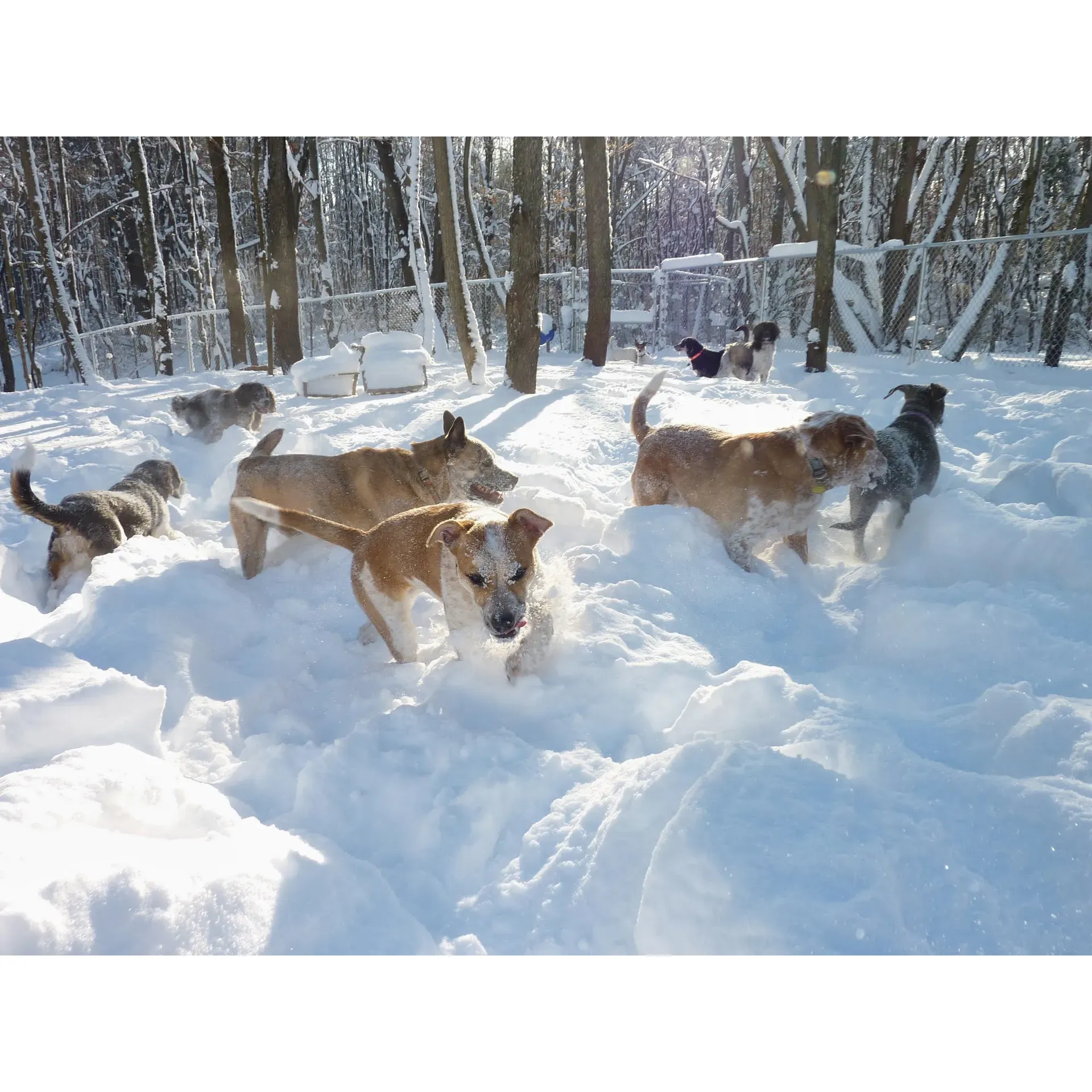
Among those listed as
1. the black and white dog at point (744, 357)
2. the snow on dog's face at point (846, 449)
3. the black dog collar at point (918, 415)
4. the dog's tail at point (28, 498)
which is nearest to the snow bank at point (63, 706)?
the dog's tail at point (28, 498)

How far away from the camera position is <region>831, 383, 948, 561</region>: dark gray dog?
4.80 meters

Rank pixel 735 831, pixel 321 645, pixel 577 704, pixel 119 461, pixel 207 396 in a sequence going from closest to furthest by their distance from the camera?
pixel 735 831 < pixel 577 704 < pixel 321 645 < pixel 119 461 < pixel 207 396

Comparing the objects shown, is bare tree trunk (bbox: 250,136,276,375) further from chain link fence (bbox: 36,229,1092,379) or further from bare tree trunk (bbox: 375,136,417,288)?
bare tree trunk (bbox: 375,136,417,288)

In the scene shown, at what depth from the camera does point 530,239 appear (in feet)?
32.2

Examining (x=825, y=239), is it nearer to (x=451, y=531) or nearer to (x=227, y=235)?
(x=451, y=531)

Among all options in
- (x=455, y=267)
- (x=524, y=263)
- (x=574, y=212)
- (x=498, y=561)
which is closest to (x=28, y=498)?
(x=498, y=561)
